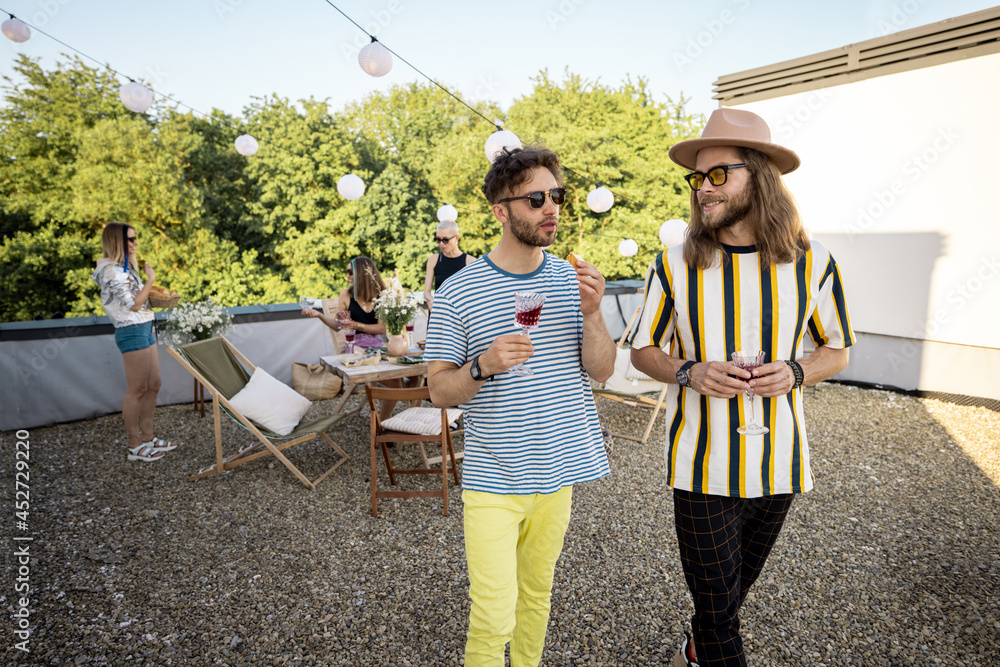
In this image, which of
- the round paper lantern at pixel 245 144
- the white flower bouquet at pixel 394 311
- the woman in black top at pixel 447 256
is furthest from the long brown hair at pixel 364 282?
the round paper lantern at pixel 245 144

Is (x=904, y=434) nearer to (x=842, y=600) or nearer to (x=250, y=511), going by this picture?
(x=842, y=600)

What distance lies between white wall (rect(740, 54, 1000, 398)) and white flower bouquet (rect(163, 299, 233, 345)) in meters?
7.31

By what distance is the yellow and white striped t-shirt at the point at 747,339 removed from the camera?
1.49m

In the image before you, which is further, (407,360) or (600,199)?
(600,199)

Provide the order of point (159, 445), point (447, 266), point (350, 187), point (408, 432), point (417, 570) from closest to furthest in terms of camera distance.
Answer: point (417, 570)
point (408, 432)
point (159, 445)
point (447, 266)
point (350, 187)


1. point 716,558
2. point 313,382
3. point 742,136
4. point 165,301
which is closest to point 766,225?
point 742,136

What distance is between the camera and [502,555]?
1484 mm

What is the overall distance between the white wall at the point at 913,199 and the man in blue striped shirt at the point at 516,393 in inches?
258

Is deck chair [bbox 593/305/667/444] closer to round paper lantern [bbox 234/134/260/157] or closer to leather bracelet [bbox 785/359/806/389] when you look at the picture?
leather bracelet [bbox 785/359/806/389]

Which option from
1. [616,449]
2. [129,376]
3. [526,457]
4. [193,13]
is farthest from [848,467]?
[193,13]

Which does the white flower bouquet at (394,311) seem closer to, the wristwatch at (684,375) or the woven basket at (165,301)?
the woven basket at (165,301)

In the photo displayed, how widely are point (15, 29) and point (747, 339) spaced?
7363mm

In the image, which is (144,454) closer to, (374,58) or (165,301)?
(165,301)

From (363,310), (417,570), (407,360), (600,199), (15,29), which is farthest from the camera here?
(600,199)
